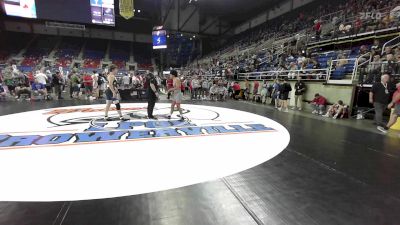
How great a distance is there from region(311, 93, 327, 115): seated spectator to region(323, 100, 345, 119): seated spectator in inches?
16.0

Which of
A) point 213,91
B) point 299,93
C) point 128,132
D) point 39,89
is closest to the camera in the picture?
point 128,132

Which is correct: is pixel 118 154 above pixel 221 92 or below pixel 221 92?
below

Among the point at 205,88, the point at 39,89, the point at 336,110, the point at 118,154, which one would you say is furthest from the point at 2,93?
the point at 336,110

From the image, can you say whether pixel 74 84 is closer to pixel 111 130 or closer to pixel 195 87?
pixel 195 87

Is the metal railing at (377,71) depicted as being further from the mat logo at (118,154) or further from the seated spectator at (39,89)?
the seated spectator at (39,89)

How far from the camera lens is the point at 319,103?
884cm

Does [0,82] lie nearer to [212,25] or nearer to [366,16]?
[366,16]

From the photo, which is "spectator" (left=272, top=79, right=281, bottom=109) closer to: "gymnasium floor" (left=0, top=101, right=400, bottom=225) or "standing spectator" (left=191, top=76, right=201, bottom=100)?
"standing spectator" (left=191, top=76, right=201, bottom=100)

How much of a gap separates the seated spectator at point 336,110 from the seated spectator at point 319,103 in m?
0.41

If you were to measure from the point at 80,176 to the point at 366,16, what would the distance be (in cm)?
1461

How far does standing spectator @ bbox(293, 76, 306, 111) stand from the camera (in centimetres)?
988

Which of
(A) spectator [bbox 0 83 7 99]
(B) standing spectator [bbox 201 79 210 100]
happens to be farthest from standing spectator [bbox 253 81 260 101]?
(A) spectator [bbox 0 83 7 99]

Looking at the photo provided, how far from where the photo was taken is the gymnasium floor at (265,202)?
6.32 ft

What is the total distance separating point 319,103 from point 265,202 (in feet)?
25.8
